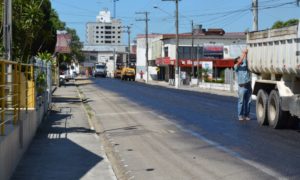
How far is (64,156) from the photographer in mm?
11945

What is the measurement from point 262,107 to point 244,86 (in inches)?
63.2

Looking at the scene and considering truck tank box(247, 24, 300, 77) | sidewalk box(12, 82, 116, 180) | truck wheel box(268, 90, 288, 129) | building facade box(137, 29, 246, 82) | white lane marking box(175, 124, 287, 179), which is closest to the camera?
white lane marking box(175, 124, 287, 179)

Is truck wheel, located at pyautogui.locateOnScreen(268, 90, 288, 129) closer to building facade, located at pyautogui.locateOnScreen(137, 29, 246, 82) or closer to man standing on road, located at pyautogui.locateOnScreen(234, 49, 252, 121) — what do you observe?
man standing on road, located at pyautogui.locateOnScreen(234, 49, 252, 121)

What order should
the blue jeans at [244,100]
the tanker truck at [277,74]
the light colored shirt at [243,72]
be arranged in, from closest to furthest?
the tanker truck at [277,74] → the light colored shirt at [243,72] → the blue jeans at [244,100]

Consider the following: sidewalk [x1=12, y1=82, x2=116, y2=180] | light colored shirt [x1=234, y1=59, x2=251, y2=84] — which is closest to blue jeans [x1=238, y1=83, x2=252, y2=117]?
light colored shirt [x1=234, y1=59, x2=251, y2=84]

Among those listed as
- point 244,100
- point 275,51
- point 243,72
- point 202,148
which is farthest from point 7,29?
point 244,100

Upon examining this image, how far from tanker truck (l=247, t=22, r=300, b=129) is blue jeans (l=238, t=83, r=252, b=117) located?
53 cm

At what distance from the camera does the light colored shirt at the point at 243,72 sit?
62.9 feet

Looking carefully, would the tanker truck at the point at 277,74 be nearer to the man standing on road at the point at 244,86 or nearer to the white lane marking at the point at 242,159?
the man standing on road at the point at 244,86

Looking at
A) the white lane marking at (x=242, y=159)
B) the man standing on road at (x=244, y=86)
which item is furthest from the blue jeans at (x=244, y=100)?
the white lane marking at (x=242, y=159)

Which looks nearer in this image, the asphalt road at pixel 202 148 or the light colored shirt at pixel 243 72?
the asphalt road at pixel 202 148

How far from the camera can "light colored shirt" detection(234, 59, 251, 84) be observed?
19.2m

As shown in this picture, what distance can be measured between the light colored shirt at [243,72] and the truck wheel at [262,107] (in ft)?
2.86

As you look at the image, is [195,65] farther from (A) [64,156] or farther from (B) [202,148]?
(A) [64,156]
